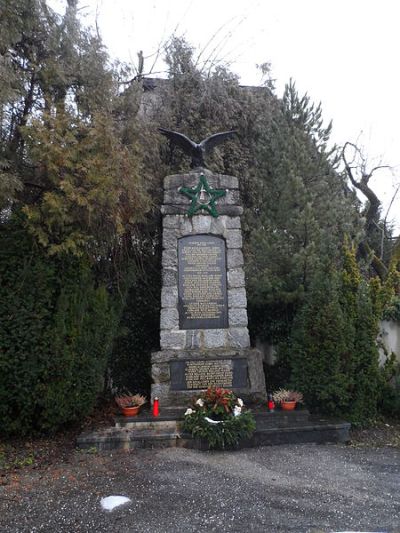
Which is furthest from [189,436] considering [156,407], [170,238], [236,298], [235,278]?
[170,238]

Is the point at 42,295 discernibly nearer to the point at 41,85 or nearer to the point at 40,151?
the point at 40,151

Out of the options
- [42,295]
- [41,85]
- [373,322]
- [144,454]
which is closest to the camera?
[144,454]

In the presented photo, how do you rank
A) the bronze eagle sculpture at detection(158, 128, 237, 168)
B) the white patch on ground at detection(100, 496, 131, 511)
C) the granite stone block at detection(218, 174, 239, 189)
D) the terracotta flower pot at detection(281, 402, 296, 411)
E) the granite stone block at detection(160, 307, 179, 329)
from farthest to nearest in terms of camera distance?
the bronze eagle sculpture at detection(158, 128, 237, 168) → the granite stone block at detection(218, 174, 239, 189) → the granite stone block at detection(160, 307, 179, 329) → the terracotta flower pot at detection(281, 402, 296, 411) → the white patch on ground at detection(100, 496, 131, 511)

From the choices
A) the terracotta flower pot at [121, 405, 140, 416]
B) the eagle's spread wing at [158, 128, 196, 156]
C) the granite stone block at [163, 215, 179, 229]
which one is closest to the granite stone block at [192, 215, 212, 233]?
the granite stone block at [163, 215, 179, 229]

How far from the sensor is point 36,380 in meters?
4.85

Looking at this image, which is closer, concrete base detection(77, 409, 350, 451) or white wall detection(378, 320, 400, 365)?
concrete base detection(77, 409, 350, 451)

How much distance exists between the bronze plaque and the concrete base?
146 centimetres

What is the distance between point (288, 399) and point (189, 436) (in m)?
1.65

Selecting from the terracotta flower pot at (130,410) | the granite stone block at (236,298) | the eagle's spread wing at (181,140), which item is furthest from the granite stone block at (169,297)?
the eagle's spread wing at (181,140)

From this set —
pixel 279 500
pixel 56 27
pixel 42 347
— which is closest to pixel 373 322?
pixel 279 500

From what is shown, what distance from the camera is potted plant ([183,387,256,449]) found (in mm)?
4762

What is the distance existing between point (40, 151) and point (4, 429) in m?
3.21

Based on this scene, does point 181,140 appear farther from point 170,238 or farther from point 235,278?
point 235,278

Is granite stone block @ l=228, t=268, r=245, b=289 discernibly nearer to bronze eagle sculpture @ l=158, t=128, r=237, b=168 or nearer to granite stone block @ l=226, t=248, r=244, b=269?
granite stone block @ l=226, t=248, r=244, b=269
